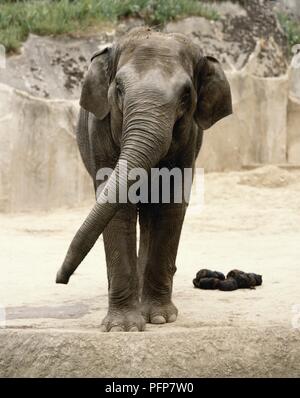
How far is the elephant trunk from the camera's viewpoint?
242 inches

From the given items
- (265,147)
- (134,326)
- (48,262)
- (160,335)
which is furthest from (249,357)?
(265,147)

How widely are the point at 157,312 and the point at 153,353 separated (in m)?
1.75

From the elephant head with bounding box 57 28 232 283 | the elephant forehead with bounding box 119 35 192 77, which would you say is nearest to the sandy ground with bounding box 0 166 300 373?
the elephant head with bounding box 57 28 232 283

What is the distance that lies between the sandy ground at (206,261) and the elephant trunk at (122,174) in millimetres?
692

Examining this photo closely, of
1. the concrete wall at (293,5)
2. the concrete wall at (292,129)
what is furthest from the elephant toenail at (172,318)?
the concrete wall at (293,5)

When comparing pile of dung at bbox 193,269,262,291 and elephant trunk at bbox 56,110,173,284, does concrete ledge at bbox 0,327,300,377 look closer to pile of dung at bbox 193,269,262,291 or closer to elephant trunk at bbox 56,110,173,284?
elephant trunk at bbox 56,110,173,284

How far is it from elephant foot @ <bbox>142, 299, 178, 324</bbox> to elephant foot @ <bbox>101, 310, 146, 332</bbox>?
419 millimetres

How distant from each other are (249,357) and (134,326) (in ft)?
4.17

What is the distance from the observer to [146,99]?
6414mm

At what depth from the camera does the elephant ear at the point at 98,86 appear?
7.11m

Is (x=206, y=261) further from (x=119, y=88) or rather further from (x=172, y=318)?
(x=119, y=88)

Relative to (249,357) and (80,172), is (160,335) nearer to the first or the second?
(249,357)

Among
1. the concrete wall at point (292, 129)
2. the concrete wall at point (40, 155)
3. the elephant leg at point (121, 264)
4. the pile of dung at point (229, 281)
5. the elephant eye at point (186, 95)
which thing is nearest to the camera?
the elephant eye at point (186, 95)
